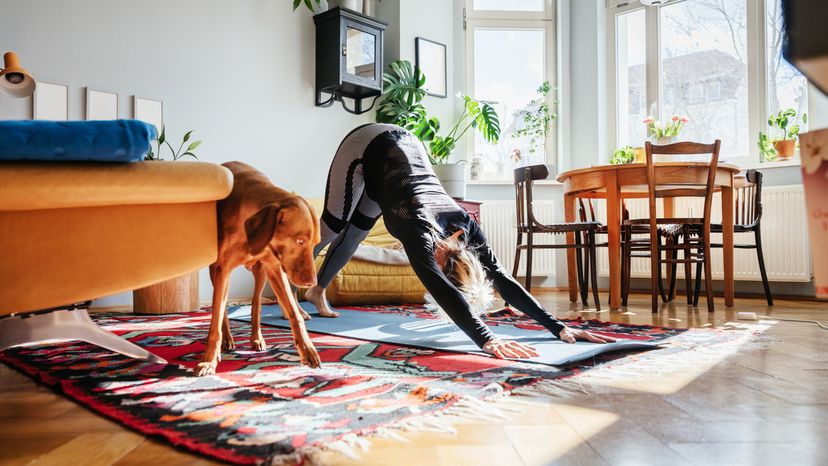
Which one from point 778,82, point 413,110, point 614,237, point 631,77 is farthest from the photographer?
point 631,77

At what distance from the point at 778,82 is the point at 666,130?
90 centimetres

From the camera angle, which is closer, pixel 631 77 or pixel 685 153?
pixel 685 153

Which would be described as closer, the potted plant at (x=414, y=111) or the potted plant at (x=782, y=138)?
the potted plant at (x=782, y=138)

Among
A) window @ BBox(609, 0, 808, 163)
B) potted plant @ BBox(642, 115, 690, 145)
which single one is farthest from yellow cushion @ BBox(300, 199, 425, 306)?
window @ BBox(609, 0, 808, 163)

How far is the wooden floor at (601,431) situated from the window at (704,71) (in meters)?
3.63

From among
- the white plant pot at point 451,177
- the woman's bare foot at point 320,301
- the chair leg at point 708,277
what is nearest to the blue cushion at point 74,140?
the woman's bare foot at point 320,301

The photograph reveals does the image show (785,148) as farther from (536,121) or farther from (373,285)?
(373,285)

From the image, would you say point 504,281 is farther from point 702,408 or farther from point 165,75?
point 165,75

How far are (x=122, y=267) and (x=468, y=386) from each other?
809mm

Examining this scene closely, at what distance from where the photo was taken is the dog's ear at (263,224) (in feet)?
4.69

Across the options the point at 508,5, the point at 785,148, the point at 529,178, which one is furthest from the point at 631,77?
the point at 529,178

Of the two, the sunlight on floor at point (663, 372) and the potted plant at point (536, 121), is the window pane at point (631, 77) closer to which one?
the potted plant at point (536, 121)

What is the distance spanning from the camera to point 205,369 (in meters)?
1.47

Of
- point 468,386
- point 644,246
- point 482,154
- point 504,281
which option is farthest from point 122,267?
point 482,154
